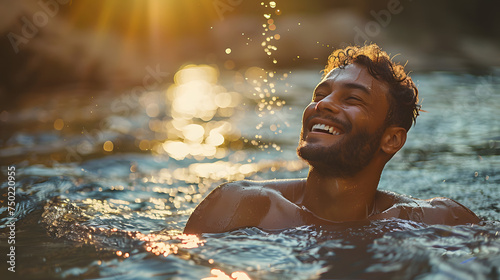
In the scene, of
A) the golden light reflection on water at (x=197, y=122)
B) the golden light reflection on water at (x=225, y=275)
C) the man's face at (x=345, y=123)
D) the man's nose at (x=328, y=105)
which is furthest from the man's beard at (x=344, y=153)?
the golden light reflection on water at (x=197, y=122)

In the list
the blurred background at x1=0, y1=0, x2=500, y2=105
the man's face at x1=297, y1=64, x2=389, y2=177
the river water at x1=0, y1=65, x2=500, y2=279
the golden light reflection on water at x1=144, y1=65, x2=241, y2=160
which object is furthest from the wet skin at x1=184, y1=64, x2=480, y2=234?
the blurred background at x1=0, y1=0, x2=500, y2=105

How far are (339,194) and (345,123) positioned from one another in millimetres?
469

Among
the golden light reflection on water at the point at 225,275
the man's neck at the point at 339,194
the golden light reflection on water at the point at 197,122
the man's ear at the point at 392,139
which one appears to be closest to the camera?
the golden light reflection on water at the point at 225,275

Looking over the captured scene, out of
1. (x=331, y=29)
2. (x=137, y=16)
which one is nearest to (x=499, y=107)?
(x=331, y=29)

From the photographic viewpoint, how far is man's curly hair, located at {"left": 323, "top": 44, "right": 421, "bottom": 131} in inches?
153

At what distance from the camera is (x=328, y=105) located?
3676 millimetres

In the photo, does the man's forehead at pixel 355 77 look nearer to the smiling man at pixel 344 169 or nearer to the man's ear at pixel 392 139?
the smiling man at pixel 344 169

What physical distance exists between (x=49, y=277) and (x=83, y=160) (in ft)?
13.8

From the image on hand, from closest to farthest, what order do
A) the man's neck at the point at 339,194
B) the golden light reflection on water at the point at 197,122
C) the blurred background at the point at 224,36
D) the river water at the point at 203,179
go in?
1. the river water at the point at 203,179
2. the man's neck at the point at 339,194
3. the golden light reflection on water at the point at 197,122
4. the blurred background at the point at 224,36

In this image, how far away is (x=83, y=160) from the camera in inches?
273

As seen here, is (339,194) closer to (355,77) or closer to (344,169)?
(344,169)

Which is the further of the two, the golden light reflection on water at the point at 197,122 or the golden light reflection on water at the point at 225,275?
the golden light reflection on water at the point at 197,122

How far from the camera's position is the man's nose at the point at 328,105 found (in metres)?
3.66

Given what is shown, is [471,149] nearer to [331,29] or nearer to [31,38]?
[31,38]
